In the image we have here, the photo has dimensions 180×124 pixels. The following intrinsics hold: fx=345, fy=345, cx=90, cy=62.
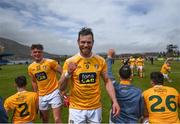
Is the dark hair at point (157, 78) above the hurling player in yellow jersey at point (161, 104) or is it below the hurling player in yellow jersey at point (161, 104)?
above

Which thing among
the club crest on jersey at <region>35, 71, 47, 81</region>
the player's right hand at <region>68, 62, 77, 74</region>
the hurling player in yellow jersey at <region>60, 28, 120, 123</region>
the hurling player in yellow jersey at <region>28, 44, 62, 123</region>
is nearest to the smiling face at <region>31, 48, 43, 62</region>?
the hurling player in yellow jersey at <region>28, 44, 62, 123</region>

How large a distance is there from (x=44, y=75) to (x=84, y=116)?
3.51 meters

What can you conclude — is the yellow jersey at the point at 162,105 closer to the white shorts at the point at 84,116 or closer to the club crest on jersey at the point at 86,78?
the white shorts at the point at 84,116

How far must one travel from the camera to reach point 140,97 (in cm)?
698

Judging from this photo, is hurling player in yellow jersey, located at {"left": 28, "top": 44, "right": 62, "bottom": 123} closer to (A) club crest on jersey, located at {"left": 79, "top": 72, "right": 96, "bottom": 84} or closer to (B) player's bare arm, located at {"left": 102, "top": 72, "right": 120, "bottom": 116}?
(B) player's bare arm, located at {"left": 102, "top": 72, "right": 120, "bottom": 116}

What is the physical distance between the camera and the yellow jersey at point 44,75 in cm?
961

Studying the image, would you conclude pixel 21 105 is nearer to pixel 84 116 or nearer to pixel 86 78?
pixel 84 116

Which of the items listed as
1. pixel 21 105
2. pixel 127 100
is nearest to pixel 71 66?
pixel 127 100

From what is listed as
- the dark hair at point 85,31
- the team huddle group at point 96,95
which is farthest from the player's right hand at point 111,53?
the dark hair at point 85,31

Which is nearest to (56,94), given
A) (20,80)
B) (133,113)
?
(20,80)

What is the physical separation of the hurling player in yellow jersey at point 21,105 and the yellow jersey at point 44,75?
5.87 ft

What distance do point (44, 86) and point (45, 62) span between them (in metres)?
0.68

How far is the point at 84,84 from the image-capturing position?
635 cm

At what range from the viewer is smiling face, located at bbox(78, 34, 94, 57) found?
6.19 m
